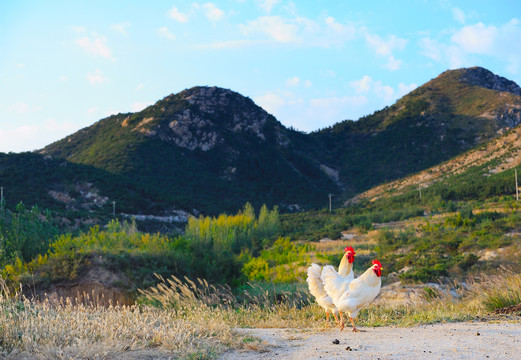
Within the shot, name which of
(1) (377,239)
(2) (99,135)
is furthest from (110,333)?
(2) (99,135)

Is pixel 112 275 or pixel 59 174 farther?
pixel 59 174

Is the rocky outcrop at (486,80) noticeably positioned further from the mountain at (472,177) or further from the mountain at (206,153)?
the mountain at (472,177)

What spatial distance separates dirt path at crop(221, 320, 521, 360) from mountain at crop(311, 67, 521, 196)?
80699mm

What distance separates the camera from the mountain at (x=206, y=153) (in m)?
71.9

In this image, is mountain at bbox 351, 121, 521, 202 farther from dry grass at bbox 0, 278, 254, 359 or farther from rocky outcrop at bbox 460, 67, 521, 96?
rocky outcrop at bbox 460, 67, 521, 96

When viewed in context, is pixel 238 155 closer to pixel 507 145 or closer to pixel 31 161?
pixel 31 161

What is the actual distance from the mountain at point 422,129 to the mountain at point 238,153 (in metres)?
0.30

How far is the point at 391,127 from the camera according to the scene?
108 meters

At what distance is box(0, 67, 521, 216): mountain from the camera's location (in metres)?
60.3

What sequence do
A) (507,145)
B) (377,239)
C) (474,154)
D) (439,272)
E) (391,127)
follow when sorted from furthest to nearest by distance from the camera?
1. (391,127)
2. (474,154)
3. (507,145)
4. (377,239)
5. (439,272)

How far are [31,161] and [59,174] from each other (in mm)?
6202

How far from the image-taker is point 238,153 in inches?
3620

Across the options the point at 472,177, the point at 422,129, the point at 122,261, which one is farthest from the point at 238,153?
the point at 122,261

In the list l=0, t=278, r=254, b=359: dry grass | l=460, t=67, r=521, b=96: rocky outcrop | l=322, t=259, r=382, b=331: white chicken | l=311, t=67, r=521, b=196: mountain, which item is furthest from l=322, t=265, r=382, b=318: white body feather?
l=460, t=67, r=521, b=96: rocky outcrop
